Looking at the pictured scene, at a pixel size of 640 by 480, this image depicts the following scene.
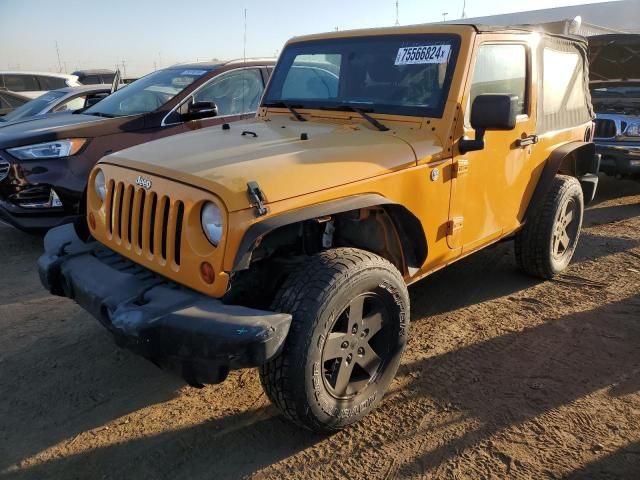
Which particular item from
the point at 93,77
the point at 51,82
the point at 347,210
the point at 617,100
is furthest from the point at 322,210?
the point at 93,77

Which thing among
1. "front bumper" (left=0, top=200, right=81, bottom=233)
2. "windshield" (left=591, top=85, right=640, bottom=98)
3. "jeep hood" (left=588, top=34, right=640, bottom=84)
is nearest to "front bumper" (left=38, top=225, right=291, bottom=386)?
"front bumper" (left=0, top=200, right=81, bottom=233)

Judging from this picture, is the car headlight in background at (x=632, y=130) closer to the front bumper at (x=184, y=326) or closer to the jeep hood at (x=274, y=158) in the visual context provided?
the jeep hood at (x=274, y=158)

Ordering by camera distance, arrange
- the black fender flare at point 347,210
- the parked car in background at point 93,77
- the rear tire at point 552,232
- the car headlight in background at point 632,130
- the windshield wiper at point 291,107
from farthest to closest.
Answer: the parked car in background at point 93,77 < the car headlight in background at point 632,130 < the rear tire at point 552,232 < the windshield wiper at point 291,107 < the black fender flare at point 347,210

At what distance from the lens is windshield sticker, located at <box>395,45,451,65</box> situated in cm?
334

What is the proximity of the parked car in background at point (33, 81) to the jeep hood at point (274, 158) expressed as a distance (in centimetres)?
1191

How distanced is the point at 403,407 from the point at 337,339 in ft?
2.11

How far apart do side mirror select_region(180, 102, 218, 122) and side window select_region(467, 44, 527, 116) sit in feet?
9.16

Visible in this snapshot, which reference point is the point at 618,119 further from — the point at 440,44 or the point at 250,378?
the point at 250,378

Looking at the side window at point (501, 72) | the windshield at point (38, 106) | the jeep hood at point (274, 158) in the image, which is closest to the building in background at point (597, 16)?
the windshield at point (38, 106)

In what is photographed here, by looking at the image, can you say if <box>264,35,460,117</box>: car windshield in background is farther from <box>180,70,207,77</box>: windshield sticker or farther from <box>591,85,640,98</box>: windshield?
<box>591,85,640,98</box>: windshield

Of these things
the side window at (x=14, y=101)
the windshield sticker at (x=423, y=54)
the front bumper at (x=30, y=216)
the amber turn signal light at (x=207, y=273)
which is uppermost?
the windshield sticker at (x=423, y=54)

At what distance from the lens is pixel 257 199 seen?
2359mm

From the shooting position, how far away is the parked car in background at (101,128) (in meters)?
5.38

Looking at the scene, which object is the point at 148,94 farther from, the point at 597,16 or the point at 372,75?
the point at 597,16
